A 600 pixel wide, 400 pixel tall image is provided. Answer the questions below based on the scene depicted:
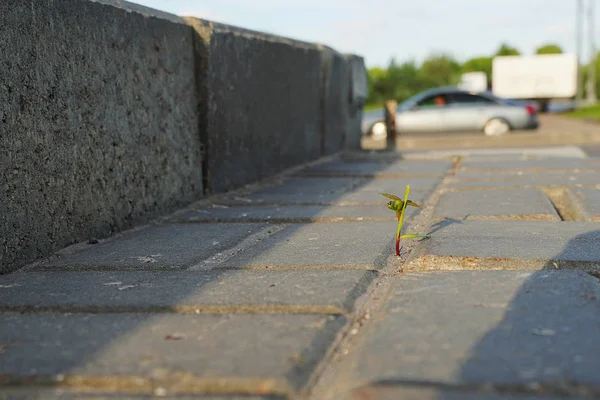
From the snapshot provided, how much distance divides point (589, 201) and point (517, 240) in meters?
1.04

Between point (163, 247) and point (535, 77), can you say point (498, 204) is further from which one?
point (535, 77)

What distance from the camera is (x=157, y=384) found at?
1280 mm

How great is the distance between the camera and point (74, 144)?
268 centimetres

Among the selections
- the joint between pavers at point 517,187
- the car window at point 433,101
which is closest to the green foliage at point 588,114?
the car window at point 433,101

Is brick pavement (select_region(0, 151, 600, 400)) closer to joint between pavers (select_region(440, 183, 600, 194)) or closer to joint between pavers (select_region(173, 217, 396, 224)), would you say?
joint between pavers (select_region(173, 217, 396, 224))

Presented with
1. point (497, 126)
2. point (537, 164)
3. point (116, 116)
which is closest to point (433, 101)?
point (497, 126)

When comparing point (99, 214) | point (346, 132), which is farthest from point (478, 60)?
point (99, 214)

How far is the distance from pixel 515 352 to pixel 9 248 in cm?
152

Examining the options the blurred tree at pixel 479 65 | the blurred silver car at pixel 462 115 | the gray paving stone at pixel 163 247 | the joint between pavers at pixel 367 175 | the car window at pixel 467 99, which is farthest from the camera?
the blurred tree at pixel 479 65

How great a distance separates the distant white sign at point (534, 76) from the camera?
3816 cm

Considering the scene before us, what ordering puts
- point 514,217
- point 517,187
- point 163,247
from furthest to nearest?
point 517,187 → point 514,217 → point 163,247

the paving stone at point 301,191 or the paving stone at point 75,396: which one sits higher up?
the paving stone at point 301,191

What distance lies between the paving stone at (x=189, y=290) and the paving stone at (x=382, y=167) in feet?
10.0

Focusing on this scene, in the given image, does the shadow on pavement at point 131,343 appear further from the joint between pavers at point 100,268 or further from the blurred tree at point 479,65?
the blurred tree at point 479,65
